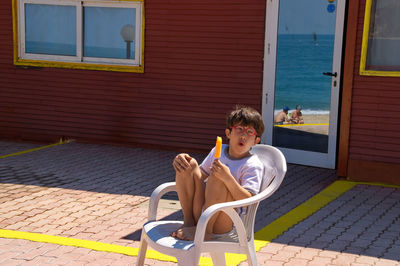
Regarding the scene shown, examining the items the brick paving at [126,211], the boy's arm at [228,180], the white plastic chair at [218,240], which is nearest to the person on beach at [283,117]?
the brick paving at [126,211]

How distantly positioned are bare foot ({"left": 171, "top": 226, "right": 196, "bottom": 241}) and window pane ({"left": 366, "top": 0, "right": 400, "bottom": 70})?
4542mm

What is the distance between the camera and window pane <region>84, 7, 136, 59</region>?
31.9ft

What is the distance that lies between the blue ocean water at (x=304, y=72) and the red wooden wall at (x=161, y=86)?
1.11 ft

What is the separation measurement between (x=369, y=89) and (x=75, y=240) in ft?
13.5

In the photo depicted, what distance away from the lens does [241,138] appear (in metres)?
3.90

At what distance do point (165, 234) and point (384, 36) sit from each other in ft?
15.7

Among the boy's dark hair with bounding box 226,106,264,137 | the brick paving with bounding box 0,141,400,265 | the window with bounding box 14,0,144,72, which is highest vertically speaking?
the window with bounding box 14,0,144,72

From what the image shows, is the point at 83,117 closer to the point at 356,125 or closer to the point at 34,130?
the point at 34,130

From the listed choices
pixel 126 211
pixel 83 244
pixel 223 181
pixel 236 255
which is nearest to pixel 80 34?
pixel 126 211

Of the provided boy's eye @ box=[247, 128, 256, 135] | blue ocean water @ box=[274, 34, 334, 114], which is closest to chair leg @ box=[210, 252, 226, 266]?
boy's eye @ box=[247, 128, 256, 135]

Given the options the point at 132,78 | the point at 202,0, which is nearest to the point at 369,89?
the point at 202,0

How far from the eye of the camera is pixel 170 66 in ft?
30.8

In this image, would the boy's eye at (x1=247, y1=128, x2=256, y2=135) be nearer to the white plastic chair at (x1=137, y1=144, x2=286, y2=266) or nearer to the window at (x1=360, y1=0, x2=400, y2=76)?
the white plastic chair at (x1=137, y1=144, x2=286, y2=266)

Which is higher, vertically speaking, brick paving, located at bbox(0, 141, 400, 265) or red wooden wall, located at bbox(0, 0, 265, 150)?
red wooden wall, located at bbox(0, 0, 265, 150)
